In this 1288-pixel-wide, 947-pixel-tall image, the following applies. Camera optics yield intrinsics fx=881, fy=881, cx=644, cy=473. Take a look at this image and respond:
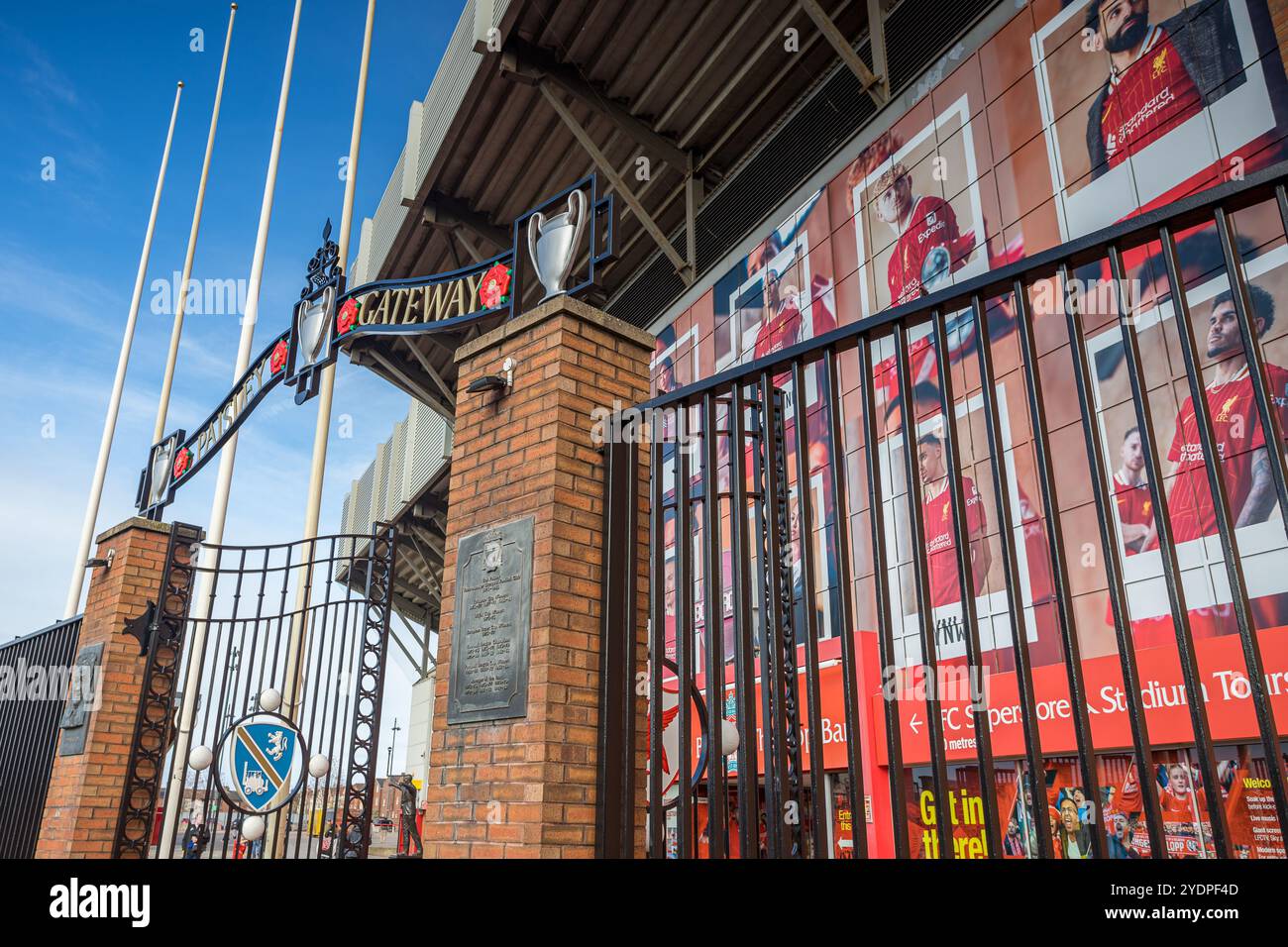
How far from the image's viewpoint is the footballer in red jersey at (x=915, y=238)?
1013cm

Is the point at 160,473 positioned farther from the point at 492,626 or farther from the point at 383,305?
the point at 492,626

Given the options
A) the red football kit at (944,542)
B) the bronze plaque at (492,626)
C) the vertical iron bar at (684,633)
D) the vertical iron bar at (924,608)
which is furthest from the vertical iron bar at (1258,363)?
the red football kit at (944,542)

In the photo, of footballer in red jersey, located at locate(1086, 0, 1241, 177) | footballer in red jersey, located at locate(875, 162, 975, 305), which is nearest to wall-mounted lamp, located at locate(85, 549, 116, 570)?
footballer in red jersey, located at locate(875, 162, 975, 305)

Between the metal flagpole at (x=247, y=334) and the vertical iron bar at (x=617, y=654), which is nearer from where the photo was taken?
the vertical iron bar at (x=617, y=654)

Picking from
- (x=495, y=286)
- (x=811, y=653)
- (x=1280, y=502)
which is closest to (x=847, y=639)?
(x=811, y=653)

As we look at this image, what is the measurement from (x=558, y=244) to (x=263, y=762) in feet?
14.4

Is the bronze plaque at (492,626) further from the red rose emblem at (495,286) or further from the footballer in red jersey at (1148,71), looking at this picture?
the footballer in red jersey at (1148,71)

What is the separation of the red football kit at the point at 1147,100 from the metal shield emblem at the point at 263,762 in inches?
346

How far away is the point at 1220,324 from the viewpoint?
7.27 m

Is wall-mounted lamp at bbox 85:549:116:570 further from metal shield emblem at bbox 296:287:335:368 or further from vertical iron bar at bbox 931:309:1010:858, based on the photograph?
vertical iron bar at bbox 931:309:1010:858

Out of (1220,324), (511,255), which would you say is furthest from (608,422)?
(1220,324)
